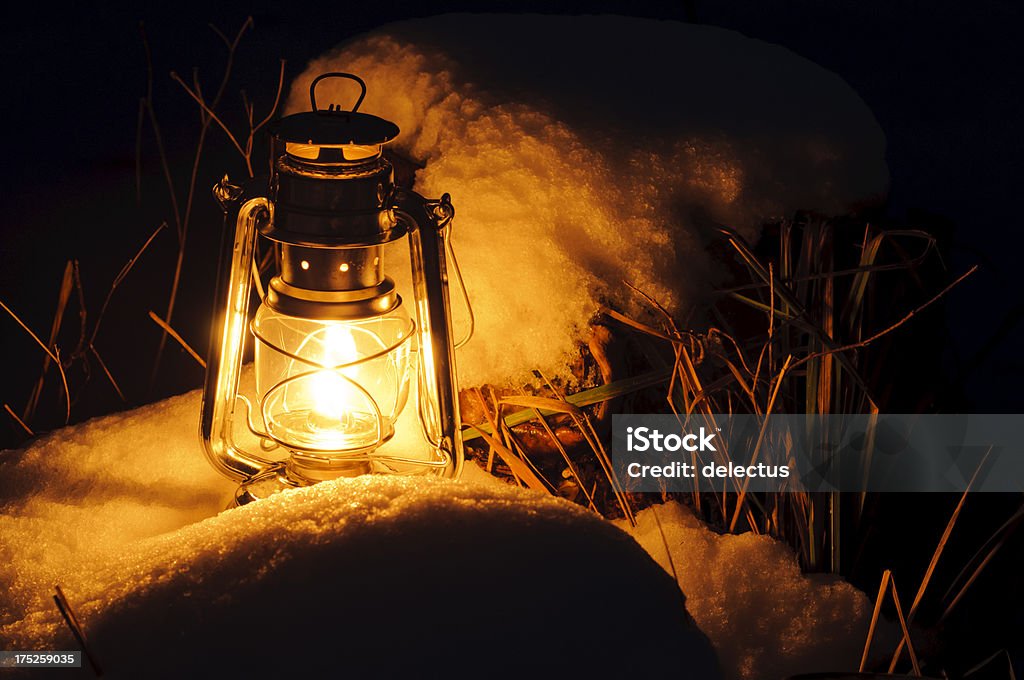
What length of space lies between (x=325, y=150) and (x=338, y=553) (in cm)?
36

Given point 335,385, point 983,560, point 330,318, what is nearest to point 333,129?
point 330,318

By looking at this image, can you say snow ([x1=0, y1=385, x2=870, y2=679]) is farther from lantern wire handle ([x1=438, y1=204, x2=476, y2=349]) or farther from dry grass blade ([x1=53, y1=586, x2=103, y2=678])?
lantern wire handle ([x1=438, y1=204, x2=476, y2=349])

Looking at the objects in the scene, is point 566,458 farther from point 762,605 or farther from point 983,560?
point 983,560

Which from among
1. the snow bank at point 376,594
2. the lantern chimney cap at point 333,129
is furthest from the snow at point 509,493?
the lantern chimney cap at point 333,129

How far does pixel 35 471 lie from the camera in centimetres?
106

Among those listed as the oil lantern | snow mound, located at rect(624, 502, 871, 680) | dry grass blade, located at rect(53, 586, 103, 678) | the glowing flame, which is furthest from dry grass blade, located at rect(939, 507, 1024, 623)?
dry grass blade, located at rect(53, 586, 103, 678)

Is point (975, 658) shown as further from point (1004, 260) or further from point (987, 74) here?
point (987, 74)

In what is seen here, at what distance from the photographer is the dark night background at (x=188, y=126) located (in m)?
1.71

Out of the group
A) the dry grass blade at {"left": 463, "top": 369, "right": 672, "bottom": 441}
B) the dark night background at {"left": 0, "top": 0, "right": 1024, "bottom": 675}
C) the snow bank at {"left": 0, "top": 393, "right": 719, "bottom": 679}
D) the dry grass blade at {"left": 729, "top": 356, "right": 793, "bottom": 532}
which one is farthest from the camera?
the dark night background at {"left": 0, "top": 0, "right": 1024, "bottom": 675}

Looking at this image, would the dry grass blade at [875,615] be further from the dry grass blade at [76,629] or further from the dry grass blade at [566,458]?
the dry grass blade at [76,629]

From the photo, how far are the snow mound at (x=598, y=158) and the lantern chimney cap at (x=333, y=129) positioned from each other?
0.24m

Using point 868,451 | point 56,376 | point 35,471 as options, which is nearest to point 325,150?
point 35,471

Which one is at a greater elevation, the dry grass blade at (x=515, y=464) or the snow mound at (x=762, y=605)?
the dry grass blade at (x=515, y=464)

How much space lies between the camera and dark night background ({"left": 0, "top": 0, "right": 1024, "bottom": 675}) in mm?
1711
